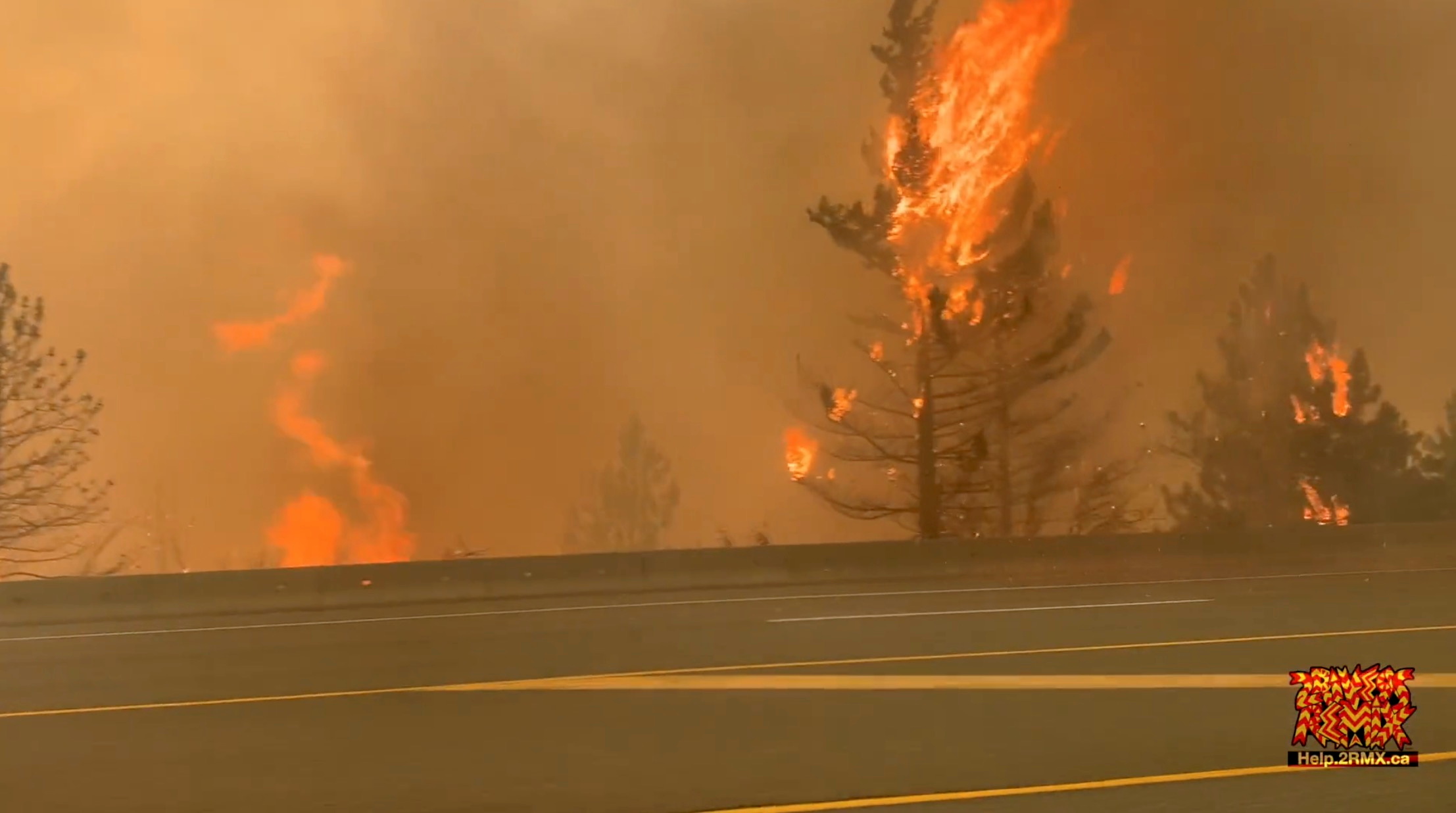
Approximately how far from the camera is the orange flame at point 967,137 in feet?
111

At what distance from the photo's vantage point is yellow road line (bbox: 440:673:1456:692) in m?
8.99

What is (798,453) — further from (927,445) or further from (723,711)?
(723,711)

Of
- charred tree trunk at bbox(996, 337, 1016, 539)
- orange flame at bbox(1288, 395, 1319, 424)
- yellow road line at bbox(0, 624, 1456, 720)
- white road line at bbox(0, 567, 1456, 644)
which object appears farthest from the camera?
orange flame at bbox(1288, 395, 1319, 424)

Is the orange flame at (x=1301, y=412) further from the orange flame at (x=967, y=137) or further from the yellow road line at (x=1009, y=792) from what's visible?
the yellow road line at (x=1009, y=792)

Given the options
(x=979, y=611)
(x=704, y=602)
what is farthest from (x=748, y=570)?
(x=979, y=611)

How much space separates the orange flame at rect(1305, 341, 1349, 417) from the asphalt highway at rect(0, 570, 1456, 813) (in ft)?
119

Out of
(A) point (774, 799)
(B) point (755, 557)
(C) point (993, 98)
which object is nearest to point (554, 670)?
(A) point (774, 799)

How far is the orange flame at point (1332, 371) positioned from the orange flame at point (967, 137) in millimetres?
17442

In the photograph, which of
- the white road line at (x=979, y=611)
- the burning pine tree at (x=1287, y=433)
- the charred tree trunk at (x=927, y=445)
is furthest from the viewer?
the burning pine tree at (x=1287, y=433)
